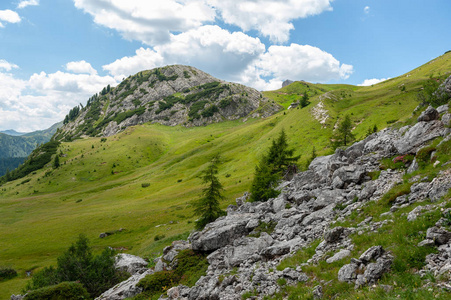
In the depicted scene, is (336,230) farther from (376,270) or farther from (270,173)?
(270,173)

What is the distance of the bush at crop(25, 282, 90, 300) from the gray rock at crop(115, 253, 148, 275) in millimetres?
6437

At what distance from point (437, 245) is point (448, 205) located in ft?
10.7

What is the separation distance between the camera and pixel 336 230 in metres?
16.2

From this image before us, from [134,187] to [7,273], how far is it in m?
61.6

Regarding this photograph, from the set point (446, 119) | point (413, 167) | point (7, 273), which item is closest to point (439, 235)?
point (413, 167)

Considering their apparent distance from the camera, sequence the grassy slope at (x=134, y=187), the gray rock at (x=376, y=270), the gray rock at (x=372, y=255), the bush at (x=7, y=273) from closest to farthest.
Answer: the gray rock at (x=376, y=270) → the gray rock at (x=372, y=255) → the bush at (x=7, y=273) → the grassy slope at (x=134, y=187)

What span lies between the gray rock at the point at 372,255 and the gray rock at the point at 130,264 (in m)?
29.8

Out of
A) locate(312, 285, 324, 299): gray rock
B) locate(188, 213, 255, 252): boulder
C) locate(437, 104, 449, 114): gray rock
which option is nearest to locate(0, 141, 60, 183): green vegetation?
locate(188, 213, 255, 252): boulder

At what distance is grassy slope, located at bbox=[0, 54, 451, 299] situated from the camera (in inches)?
2270

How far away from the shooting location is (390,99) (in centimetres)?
9350

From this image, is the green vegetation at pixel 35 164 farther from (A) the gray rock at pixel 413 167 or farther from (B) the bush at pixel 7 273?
(A) the gray rock at pixel 413 167

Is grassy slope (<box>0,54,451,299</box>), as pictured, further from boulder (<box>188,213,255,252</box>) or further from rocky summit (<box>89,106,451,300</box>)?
rocky summit (<box>89,106,451,300</box>)

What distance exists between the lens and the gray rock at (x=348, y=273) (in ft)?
38.7

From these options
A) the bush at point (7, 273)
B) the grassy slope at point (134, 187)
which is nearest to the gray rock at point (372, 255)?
the grassy slope at point (134, 187)
